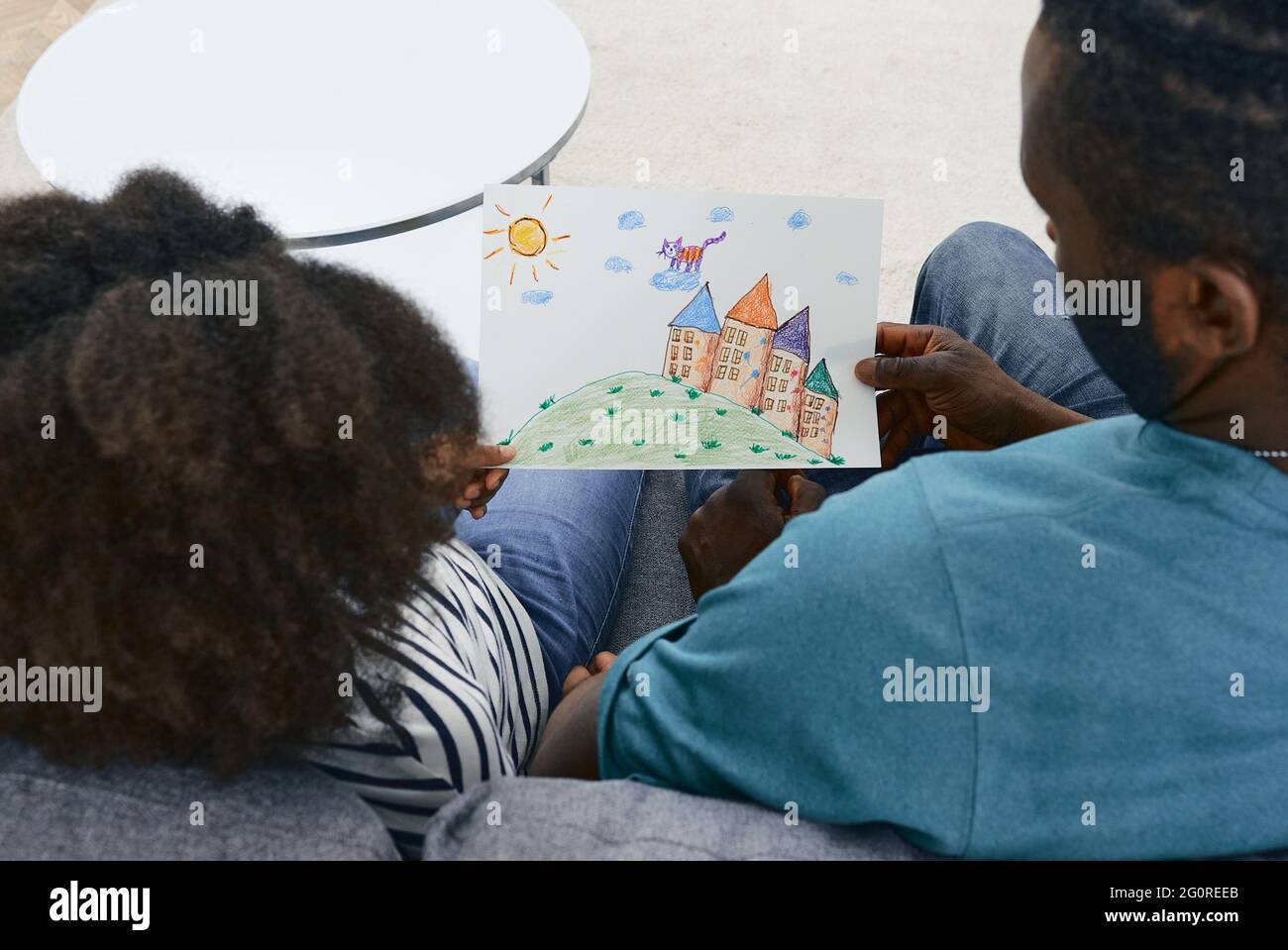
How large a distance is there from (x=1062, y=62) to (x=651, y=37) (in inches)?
86.2

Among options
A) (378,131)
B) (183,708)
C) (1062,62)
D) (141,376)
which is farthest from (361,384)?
(378,131)

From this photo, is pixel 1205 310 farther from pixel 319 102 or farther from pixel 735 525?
pixel 319 102

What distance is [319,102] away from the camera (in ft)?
4.89

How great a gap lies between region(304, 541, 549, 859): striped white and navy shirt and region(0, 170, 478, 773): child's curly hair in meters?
0.04

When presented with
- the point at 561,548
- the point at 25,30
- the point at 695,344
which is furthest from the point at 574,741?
the point at 25,30

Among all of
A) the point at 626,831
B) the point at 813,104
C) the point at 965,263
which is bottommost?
the point at 626,831

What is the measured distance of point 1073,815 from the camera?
2.16 ft

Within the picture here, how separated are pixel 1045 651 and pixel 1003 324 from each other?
2.34 feet

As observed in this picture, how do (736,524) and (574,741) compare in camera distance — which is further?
(736,524)

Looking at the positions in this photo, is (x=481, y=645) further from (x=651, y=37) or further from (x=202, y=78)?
(x=651, y=37)

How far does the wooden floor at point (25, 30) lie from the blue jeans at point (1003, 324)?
2101mm

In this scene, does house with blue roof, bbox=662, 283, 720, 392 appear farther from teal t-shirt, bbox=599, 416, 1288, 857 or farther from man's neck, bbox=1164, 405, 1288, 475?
man's neck, bbox=1164, 405, 1288, 475

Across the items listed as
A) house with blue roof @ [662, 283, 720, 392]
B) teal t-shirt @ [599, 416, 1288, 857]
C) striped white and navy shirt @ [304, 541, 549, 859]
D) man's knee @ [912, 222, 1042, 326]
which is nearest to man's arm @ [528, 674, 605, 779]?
striped white and navy shirt @ [304, 541, 549, 859]

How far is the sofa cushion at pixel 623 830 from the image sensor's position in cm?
68
